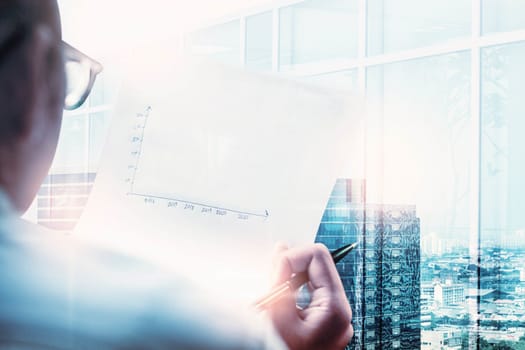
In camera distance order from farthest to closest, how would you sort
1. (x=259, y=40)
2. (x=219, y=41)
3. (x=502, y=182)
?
(x=219, y=41) → (x=259, y=40) → (x=502, y=182)

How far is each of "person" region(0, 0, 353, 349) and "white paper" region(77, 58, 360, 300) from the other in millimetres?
278

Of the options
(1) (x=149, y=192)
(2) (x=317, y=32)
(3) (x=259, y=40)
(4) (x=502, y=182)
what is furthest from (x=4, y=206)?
(3) (x=259, y=40)

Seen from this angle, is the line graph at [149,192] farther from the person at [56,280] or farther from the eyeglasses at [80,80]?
the person at [56,280]

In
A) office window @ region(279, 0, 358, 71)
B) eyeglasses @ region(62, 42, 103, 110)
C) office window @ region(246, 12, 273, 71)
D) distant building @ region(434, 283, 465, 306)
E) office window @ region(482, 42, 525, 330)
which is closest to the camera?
eyeglasses @ region(62, 42, 103, 110)

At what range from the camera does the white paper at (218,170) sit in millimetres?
574

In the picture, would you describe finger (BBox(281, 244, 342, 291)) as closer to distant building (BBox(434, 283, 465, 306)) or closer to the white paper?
the white paper

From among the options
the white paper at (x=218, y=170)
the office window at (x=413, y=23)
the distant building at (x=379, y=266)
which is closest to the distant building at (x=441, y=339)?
the distant building at (x=379, y=266)

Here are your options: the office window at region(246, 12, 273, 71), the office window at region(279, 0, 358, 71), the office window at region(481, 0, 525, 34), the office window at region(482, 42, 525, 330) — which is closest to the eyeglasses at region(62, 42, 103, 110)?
the office window at region(482, 42, 525, 330)

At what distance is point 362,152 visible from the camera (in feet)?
12.2

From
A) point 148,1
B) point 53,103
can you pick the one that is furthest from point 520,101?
point 53,103

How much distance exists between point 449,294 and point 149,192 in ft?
9.69

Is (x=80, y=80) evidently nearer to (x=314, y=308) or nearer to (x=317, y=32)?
(x=314, y=308)

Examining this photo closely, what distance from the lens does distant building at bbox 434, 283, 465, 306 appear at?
3.25m

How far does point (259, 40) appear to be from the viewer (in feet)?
13.0
